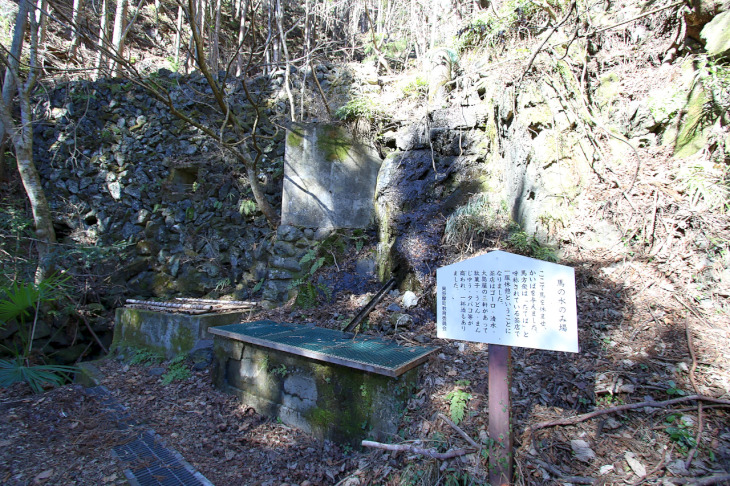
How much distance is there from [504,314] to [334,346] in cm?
203

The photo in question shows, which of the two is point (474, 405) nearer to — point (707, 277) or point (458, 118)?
point (707, 277)

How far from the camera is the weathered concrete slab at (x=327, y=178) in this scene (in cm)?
652

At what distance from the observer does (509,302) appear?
2096mm

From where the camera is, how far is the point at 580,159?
13.8ft

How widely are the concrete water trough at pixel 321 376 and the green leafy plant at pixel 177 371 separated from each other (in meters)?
0.65

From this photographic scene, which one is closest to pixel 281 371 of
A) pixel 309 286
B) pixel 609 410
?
pixel 309 286

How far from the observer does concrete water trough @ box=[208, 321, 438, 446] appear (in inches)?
118

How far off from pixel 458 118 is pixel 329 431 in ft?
15.7

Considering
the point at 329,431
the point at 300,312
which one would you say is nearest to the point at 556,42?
the point at 300,312

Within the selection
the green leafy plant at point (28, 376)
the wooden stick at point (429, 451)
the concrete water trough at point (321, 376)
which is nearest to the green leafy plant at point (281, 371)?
the concrete water trough at point (321, 376)

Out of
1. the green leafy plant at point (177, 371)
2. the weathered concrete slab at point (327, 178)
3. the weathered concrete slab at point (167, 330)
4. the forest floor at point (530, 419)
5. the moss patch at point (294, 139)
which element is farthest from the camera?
the moss patch at point (294, 139)

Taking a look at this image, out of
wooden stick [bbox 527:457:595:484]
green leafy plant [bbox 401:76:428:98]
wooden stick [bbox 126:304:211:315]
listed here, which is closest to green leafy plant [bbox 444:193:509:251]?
wooden stick [bbox 527:457:595:484]

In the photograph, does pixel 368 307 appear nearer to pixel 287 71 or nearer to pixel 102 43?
pixel 287 71

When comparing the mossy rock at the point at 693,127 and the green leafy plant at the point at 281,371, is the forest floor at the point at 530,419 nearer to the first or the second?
the green leafy plant at the point at 281,371
